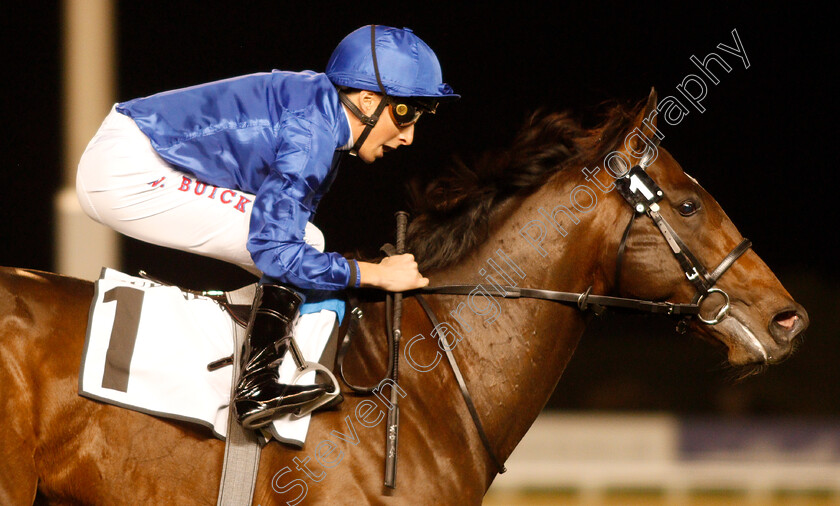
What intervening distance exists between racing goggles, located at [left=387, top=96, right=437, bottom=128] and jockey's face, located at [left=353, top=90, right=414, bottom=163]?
0.02 metres

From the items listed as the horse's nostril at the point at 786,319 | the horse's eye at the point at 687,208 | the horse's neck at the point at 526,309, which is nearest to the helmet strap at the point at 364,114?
the horse's neck at the point at 526,309

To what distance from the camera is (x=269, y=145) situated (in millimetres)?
1842

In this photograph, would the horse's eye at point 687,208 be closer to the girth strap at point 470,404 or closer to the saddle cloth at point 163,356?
the girth strap at point 470,404

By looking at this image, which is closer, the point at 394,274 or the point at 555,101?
→ the point at 394,274

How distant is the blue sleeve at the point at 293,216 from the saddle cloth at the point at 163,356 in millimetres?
165

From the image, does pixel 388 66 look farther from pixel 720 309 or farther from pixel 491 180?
pixel 720 309

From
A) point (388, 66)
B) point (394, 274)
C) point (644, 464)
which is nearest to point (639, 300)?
point (394, 274)

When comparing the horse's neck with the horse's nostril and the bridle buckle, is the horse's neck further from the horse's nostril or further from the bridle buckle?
the horse's nostril

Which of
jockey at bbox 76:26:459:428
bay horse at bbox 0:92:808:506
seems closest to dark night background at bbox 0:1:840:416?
bay horse at bbox 0:92:808:506

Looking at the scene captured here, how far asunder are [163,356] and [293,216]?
0.45 metres

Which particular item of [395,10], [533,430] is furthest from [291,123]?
[533,430]

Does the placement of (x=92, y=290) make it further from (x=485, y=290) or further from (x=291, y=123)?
(x=485, y=290)

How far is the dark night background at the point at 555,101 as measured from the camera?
512 cm

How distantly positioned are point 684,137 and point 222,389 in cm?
533
